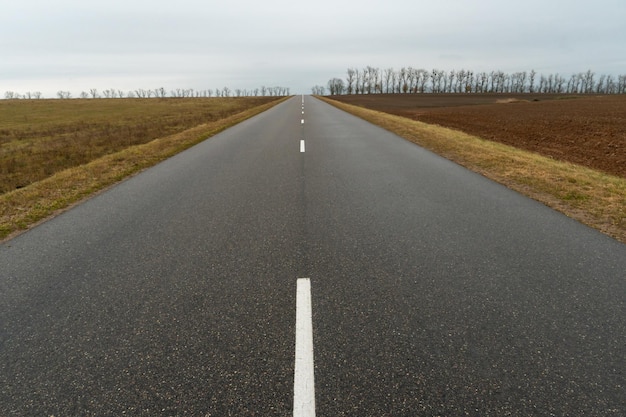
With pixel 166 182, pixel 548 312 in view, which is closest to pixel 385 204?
pixel 548 312

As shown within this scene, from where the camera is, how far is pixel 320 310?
3.33 meters

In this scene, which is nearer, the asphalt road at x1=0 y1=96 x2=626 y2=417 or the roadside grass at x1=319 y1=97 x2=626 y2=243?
the asphalt road at x1=0 y1=96 x2=626 y2=417

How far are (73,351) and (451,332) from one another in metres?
3.00

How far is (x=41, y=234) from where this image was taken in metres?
5.50

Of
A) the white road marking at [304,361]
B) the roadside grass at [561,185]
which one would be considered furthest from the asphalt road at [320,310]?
the roadside grass at [561,185]

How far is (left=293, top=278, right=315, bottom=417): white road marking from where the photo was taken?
2312 millimetres

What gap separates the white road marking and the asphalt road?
0.05 metres

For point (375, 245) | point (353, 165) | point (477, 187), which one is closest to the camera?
point (375, 245)

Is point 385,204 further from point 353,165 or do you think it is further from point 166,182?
point 166,182

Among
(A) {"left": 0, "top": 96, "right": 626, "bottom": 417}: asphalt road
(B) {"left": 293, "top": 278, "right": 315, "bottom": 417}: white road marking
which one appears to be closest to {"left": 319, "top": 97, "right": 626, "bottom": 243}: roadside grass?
(A) {"left": 0, "top": 96, "right": 626, "bottom": 417}: asphalt road

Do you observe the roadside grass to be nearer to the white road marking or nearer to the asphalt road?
the asphalt road

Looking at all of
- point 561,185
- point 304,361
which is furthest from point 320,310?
point 561,185

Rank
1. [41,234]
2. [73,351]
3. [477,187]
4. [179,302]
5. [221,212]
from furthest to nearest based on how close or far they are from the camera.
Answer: [477,187], [221,212], [41,234], [179,302], [73,351]

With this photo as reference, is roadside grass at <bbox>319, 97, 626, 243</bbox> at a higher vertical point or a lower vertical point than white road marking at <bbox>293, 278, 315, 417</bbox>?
higher
